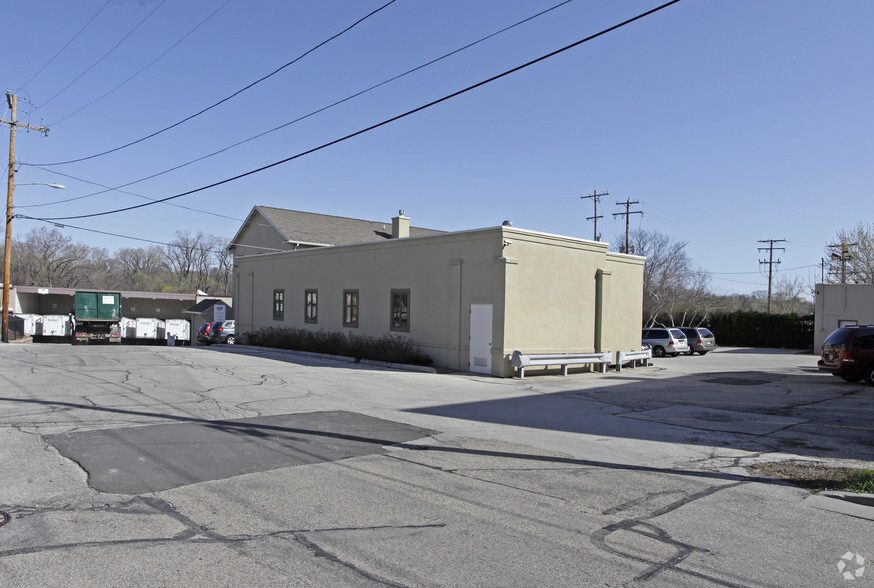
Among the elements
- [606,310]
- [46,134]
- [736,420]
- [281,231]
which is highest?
[46,134]

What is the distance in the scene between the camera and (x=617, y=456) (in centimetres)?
895

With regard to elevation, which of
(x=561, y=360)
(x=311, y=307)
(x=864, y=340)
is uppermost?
(x=311, y=307)

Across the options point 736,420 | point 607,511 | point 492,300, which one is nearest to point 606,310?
point 492,300

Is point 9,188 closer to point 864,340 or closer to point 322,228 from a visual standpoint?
point 322,228

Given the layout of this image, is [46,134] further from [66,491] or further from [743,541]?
[743,541]

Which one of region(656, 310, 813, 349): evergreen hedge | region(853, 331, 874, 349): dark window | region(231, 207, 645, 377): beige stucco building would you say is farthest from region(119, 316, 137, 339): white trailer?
region(853, 331, 874, 349): dark window

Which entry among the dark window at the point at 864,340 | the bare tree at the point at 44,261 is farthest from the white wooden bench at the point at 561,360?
the bare tree at the point at 44,261

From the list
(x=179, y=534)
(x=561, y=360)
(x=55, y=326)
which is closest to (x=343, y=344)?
(x=561, y=360)

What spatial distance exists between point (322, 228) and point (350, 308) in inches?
723

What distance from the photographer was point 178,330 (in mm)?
55406

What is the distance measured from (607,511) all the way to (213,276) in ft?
319

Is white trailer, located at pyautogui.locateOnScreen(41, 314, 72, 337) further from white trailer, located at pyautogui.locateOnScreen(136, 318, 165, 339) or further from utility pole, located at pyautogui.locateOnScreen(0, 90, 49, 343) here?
utility pole, located at pyautogui.locateOnScreen(0, 90, 49, 343)

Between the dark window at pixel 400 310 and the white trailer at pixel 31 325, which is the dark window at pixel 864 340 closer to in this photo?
the dark window at pixel 400 310

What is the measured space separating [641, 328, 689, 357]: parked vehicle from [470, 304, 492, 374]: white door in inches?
717
